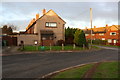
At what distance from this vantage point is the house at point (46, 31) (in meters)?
33.7

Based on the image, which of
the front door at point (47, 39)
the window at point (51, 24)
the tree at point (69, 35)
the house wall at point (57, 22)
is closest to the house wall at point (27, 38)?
the front door at point (47, 39)

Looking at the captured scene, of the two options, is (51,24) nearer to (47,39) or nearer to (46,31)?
(46,31)

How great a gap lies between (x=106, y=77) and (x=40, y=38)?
93.9 ft

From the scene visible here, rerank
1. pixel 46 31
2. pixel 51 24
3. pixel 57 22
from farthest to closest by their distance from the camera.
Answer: pixel 57 22 → pixel 51 24 → pixel 46 31

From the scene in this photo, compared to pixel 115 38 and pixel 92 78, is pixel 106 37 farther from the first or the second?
pixel 92 78

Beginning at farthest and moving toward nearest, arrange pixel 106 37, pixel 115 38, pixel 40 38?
pixel 106 37 < pixel 115 38 < pixel 40 38

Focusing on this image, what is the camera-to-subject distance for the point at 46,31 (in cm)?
3431

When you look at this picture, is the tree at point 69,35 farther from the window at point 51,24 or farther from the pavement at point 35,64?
the pavement at point 35,64

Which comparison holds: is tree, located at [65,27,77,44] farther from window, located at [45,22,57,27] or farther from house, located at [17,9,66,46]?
window, located at [45,22,57,27]

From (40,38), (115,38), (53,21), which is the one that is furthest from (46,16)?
(115,38)

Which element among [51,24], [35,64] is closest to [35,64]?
[35,64]

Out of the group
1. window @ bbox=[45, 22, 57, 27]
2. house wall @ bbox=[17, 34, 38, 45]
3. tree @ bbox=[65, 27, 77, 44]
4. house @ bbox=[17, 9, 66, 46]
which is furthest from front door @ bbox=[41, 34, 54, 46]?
tree @ bbox=[65, 27, 77, 44]

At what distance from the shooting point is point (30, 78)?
24.4 feet

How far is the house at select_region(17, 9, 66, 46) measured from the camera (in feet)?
111
